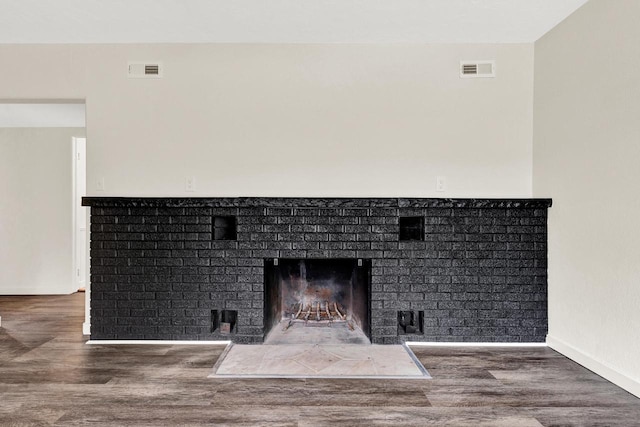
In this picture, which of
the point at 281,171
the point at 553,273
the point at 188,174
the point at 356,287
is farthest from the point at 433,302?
the point at 188,174

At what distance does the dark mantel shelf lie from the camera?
292 cm

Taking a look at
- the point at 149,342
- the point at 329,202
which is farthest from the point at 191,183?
the point at 149,342

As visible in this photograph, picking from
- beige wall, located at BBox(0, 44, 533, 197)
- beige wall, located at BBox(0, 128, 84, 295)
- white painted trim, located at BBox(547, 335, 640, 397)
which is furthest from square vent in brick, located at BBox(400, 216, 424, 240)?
beige wall, located at BBox(0, 128, 84, 295)

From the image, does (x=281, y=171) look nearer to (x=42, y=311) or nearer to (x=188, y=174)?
(x=188, y=174)

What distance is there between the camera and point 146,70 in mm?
3066

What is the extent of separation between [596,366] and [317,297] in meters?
1.98

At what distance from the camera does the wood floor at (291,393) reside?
6.21ft

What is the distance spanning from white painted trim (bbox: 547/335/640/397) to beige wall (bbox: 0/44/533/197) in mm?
1192

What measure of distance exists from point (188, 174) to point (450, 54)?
2.20 meters

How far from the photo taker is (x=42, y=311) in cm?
405

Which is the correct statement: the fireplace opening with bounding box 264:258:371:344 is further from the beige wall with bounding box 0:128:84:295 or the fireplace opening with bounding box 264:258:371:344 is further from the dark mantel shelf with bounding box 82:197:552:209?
the beige wall with bounding box 0:128:84:295

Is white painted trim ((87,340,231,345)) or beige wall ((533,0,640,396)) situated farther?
white painted trim ((87,340,231,345))

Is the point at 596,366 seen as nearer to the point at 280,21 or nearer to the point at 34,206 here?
the point at 280,21

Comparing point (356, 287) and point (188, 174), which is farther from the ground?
point (188, 174)
